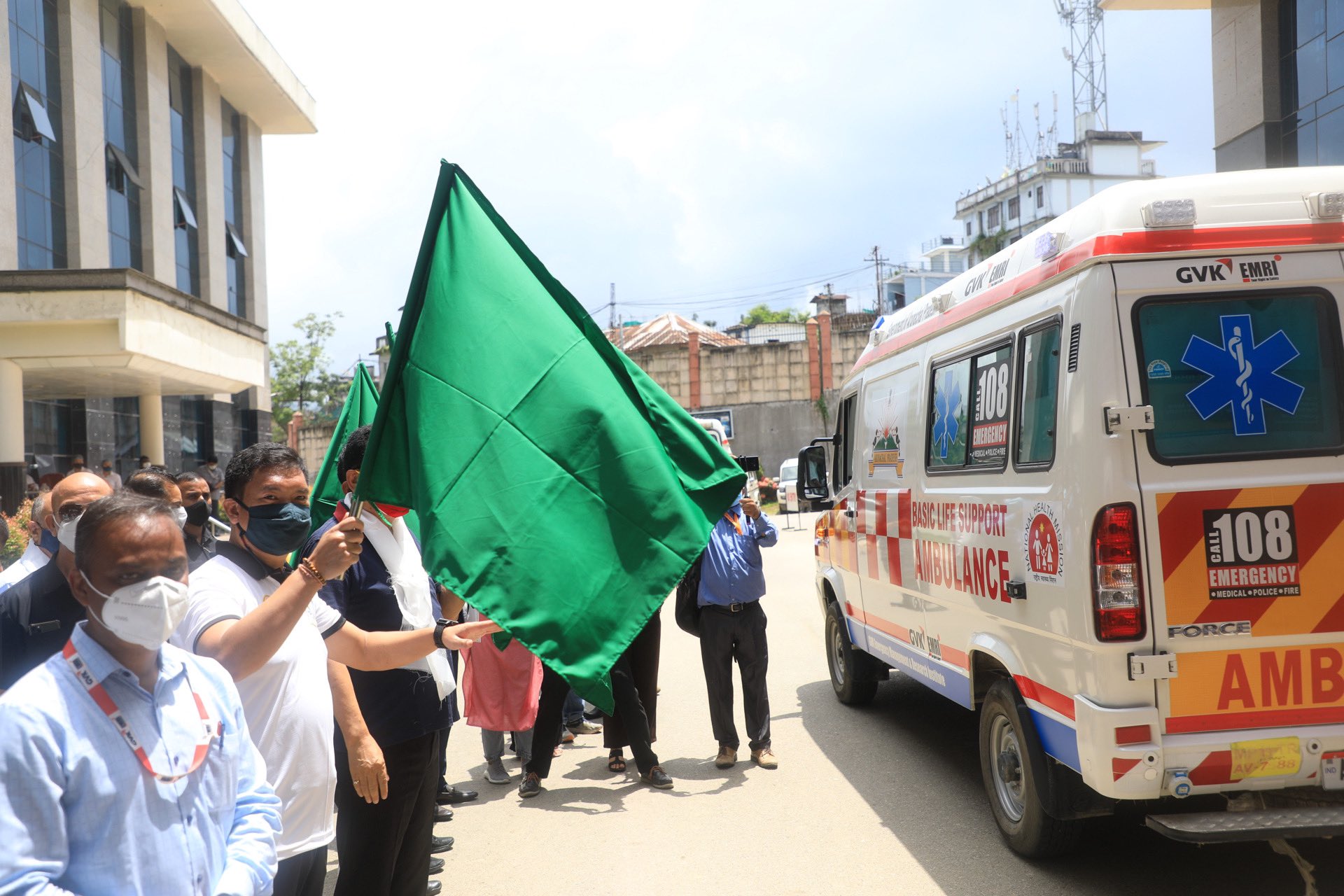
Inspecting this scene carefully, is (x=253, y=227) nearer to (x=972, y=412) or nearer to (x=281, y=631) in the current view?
(x=972, y=412)

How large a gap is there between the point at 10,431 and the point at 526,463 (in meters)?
17.8

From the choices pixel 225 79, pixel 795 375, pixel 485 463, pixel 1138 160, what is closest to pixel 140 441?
pixel 225 79

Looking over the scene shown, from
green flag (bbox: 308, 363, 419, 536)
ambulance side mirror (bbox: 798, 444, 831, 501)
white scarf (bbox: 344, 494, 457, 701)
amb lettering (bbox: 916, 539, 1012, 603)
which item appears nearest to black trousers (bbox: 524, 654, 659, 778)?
green flag (bbox: 308, 363, 419, 536)

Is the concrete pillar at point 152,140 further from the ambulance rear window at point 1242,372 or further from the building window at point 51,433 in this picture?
the ambulance rear window at point 1242,372

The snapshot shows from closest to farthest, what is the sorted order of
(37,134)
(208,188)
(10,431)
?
(10,431) → (37,134) → (208,188)

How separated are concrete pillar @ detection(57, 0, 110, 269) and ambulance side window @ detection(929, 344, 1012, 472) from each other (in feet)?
67.3

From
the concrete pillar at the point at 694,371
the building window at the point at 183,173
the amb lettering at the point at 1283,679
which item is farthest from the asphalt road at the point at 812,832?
the concrete pillar at the point at 694,371

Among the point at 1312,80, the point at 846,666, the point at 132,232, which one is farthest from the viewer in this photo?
the point at 132,232

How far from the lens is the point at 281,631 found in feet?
8.96

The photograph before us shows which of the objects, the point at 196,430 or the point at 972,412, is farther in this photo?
the point at 196,430

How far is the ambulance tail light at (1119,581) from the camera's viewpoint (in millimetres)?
4051

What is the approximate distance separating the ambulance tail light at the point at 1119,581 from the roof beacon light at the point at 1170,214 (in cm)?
113

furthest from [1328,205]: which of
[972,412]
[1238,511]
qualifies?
[972,412]

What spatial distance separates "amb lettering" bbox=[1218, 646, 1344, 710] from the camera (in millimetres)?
4074
